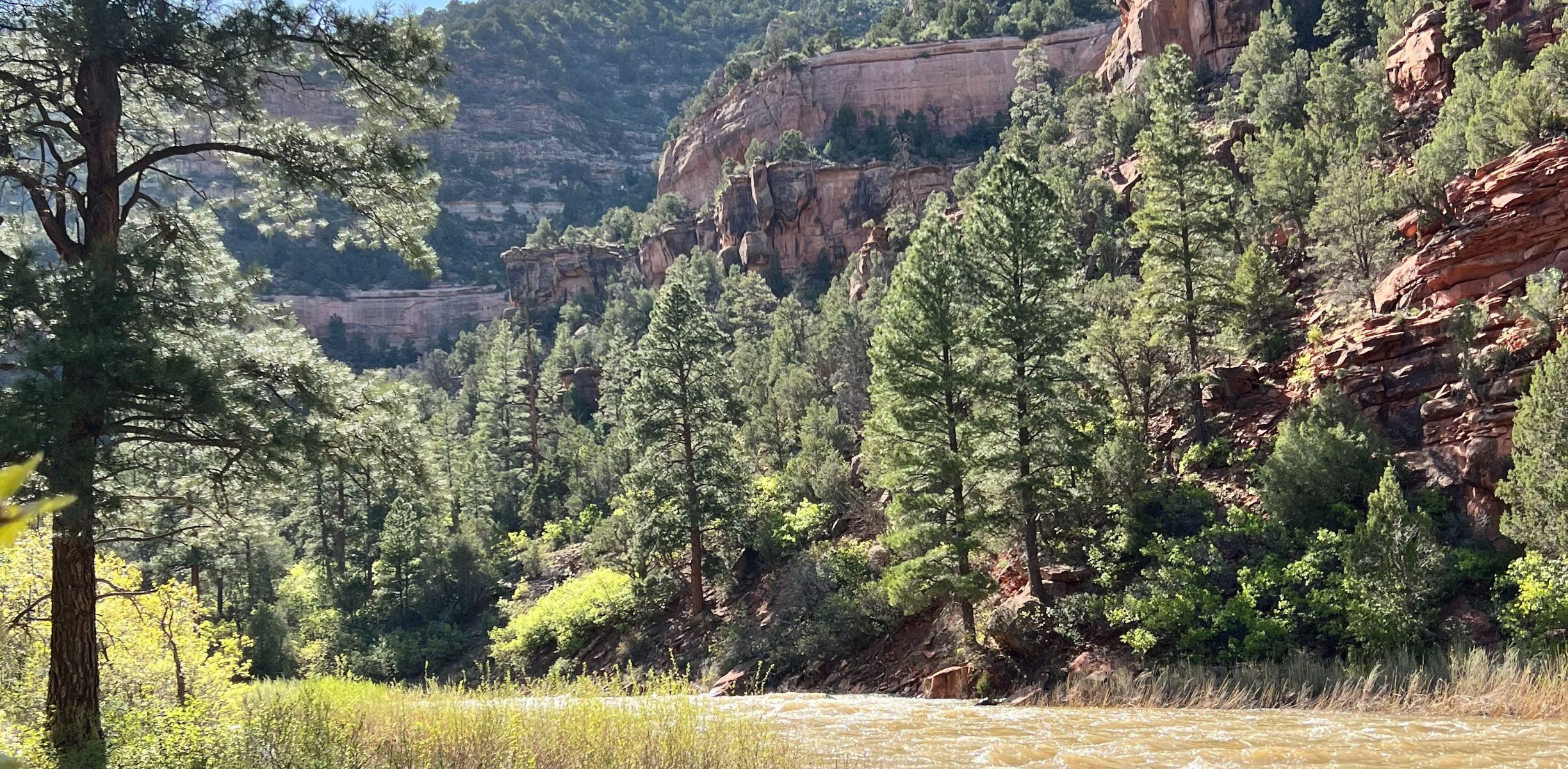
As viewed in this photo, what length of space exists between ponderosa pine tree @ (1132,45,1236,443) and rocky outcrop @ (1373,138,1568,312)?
4152 millimetres

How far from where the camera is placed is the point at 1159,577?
58.0 feet

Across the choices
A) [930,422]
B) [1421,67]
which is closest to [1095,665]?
[930,422]

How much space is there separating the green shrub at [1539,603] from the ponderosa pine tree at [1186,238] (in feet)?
27.7

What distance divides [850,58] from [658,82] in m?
104

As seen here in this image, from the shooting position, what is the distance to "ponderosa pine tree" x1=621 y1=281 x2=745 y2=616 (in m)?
28.6

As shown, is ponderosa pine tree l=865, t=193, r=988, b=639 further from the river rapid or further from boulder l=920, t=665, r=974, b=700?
the river rapid

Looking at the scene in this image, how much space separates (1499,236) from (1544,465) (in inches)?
357

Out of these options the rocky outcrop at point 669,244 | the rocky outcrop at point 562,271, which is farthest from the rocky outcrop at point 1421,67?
the rocky outcrop at point 562,271

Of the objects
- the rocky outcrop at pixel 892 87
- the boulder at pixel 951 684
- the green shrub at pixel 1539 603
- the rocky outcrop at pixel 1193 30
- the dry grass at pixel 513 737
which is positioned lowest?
the boulder at pixel 951 684

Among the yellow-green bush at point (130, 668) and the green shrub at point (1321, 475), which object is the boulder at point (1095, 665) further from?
the yellow-green bush at point (130, 668)

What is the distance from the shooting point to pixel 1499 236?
2098cm

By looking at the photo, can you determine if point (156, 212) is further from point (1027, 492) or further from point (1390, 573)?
point (1390, 573)

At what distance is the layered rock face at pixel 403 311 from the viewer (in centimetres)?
10250

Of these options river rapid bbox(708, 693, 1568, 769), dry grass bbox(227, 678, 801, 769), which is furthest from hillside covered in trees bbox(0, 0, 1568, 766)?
river rapid bbox(708, 693, 1568, 769)
